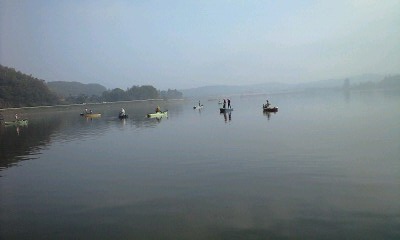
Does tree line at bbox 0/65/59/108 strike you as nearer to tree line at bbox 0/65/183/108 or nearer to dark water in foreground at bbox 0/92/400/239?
tree line at bbox 0/65/183/108

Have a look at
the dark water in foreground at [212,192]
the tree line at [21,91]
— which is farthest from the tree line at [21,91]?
the dark water in foreground at [212,192]

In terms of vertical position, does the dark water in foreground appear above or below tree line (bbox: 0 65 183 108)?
below

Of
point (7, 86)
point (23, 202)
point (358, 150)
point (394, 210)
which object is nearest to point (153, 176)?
point (23, 202)

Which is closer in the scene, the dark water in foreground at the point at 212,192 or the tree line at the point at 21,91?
the dark water in foreground at the point at 212,192

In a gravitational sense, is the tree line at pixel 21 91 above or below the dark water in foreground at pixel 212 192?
above

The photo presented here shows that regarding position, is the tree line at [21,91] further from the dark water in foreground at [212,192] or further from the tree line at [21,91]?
the dark water in foreground at [212,192]

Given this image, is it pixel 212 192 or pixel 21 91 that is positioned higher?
pixel 21 91

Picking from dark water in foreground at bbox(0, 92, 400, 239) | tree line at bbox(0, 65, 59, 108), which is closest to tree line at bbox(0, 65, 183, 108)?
tree line at bbox(0, 65, 59, 108)

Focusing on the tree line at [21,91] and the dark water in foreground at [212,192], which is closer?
the dark water in foreground at [212,192]

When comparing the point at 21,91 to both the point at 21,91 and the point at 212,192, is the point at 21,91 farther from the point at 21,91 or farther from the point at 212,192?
the point at 212,192

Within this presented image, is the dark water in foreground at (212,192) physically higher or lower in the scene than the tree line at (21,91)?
lower

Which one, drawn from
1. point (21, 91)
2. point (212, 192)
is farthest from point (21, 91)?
point (212, 192)

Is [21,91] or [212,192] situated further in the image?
[21,91]

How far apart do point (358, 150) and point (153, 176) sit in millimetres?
13759
